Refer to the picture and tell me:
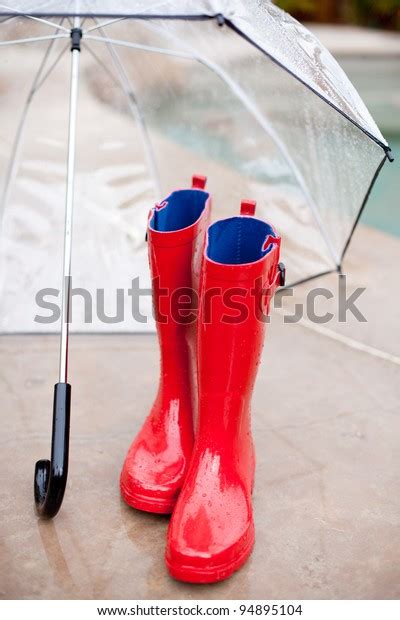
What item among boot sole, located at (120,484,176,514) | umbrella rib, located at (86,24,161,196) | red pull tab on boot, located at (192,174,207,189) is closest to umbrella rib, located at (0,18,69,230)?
umbrella rib, located at (86,24,161,196)

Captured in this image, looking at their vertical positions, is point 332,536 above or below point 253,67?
below

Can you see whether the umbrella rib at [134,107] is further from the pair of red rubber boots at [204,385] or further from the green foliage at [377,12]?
the green foliage at [377,12]

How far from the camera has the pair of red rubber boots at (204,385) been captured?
1.56 metres

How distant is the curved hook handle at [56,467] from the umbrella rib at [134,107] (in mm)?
1261

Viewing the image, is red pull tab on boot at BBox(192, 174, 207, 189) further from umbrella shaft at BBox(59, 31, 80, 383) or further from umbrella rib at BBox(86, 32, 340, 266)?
umbrella rib at BBox(86, 32, 340, 266)

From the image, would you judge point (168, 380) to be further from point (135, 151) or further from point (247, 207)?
point (135, 151)

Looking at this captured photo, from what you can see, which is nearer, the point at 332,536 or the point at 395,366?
the point at 332,536

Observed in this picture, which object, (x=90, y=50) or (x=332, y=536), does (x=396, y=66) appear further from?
(x=332, y=536)

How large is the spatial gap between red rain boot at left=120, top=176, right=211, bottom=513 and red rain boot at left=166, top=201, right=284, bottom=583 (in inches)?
3.1

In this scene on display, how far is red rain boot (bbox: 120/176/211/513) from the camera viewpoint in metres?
1.71

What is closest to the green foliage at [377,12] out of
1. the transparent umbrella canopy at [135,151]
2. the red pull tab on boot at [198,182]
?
the transparent umbrella canopy at [135,151]
